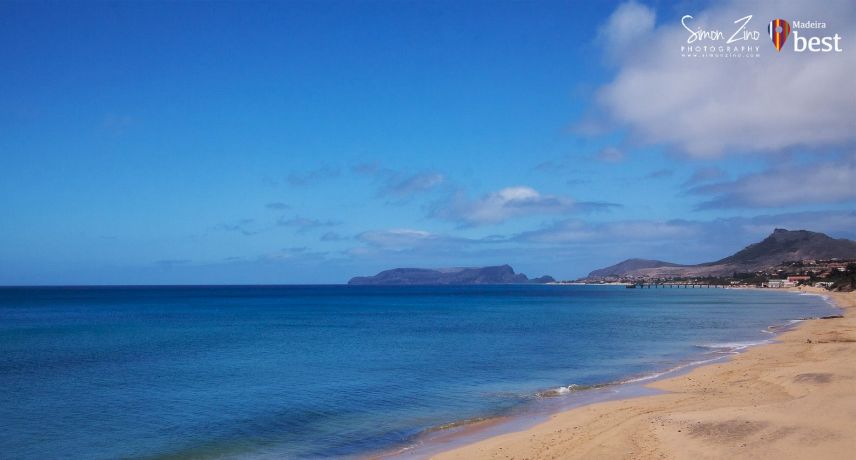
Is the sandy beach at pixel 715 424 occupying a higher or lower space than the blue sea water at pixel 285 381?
higher

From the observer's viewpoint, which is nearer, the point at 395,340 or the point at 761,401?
the point at 761,401

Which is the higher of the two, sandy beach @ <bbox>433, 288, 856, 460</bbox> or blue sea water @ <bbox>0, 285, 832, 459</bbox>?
sandy beach @ <bbox>433, 288, 856, 460</bbox>

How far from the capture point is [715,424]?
577 inches

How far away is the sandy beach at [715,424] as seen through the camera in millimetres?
12695

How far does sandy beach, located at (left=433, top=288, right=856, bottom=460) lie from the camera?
12695 millimetres

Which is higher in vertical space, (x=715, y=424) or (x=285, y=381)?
(x=715, y=424)

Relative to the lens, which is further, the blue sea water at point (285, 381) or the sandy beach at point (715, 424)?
the blue sea water at point (285, 381)

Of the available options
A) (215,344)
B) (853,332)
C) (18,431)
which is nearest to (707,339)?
(853,332)

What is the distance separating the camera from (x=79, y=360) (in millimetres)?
33469

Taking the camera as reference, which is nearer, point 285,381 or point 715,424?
point 715,424

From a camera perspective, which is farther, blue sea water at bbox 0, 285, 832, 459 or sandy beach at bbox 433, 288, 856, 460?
blue sea water at bbox 0, 285, 832, 459

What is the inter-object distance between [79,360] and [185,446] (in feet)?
70.4

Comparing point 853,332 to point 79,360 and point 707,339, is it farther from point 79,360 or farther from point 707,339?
point 79,360

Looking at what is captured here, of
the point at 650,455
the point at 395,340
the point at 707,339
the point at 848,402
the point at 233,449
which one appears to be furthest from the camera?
the point at 395,340
